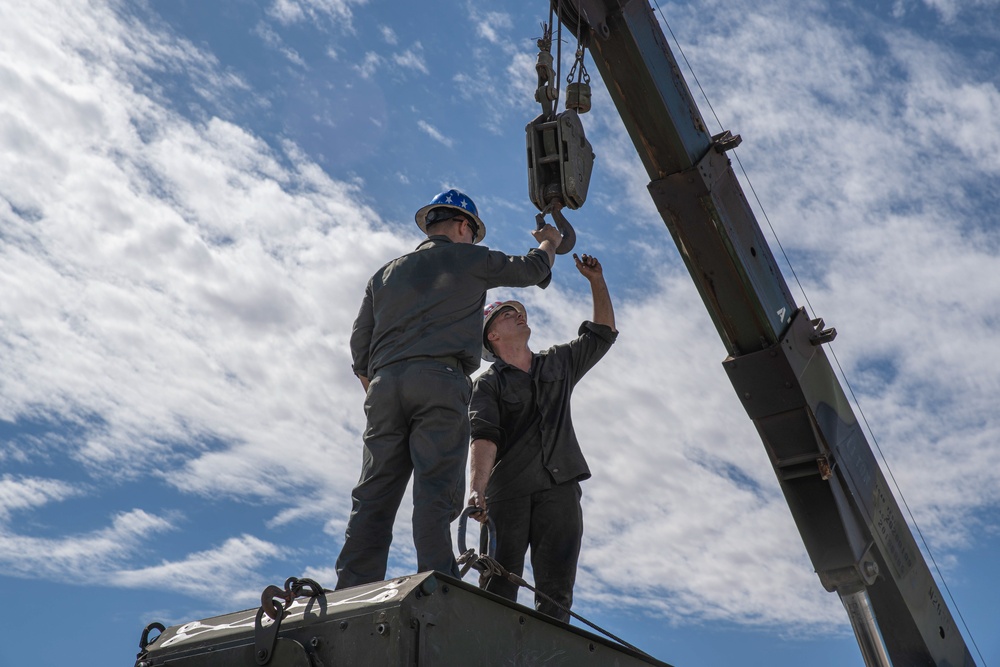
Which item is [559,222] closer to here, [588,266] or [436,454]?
[588,266]

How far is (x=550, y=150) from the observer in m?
5.27

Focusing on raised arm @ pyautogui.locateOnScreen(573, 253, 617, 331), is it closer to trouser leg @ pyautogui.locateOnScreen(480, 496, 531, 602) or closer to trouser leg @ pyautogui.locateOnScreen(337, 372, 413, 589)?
trouser leg @ pyautogui.locateOnScreen(480, 496, 531, 602)

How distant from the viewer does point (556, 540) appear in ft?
16.5

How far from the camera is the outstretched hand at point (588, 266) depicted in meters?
5.51

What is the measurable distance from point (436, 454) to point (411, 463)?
0.28 metres

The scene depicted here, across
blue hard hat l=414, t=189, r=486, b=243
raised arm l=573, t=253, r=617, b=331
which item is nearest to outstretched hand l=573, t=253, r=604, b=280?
raised arm l=573, t=253, r=617, b=331

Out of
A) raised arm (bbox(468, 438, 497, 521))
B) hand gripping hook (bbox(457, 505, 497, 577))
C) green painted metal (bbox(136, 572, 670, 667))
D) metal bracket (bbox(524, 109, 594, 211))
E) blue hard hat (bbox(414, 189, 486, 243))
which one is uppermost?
metal bracket (bbox(524, 109, 594, 211))

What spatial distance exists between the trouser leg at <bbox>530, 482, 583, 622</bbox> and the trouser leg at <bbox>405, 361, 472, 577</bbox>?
928mm

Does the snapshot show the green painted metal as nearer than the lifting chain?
Yes

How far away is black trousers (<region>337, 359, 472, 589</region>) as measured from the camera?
409cm

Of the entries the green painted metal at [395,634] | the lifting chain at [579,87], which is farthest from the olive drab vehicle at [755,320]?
the green painted metal at [395,634]

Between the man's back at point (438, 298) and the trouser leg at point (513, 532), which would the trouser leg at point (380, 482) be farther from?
the trouser leg at point (513, 532)

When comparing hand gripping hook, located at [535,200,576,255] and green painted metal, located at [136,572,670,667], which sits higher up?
hand gripping hook, located at [535,200,576,255]

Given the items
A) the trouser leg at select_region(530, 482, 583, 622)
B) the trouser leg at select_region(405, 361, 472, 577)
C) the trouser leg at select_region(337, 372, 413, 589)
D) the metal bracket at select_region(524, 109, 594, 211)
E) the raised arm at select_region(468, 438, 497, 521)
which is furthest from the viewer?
the metal bracket at select_region(524, 109, 594, 211)
